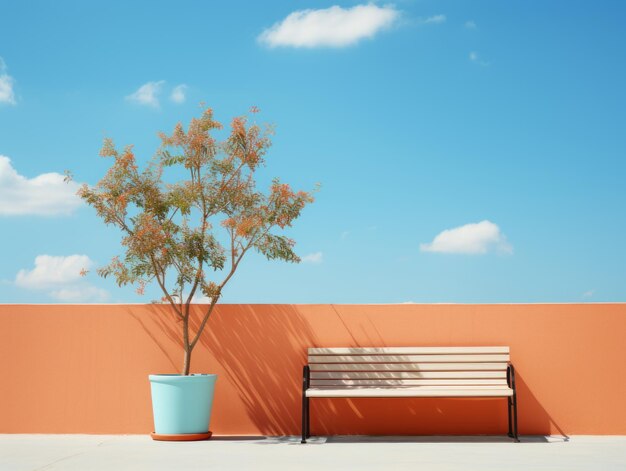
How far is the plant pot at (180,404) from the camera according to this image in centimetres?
722

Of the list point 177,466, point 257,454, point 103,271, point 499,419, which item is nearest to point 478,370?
point 499,419

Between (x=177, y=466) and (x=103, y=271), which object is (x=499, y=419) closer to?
(x=177, y=466)

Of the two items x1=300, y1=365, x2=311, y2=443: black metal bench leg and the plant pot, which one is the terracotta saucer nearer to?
the plant pot

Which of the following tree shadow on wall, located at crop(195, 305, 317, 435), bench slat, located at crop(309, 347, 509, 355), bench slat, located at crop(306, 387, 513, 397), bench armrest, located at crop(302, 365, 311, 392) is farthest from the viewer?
tree shadow on wall, located at crop(195, 305, 317, 435)

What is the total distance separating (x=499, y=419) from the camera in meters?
7.66

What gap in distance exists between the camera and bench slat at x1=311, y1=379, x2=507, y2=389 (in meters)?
7.52

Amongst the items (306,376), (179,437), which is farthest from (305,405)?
(179,437)

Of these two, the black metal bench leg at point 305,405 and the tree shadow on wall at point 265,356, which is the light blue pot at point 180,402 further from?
the black metal bench leg at point 305,405

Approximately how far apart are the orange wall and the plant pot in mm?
528

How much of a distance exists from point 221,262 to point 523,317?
308 centimetres

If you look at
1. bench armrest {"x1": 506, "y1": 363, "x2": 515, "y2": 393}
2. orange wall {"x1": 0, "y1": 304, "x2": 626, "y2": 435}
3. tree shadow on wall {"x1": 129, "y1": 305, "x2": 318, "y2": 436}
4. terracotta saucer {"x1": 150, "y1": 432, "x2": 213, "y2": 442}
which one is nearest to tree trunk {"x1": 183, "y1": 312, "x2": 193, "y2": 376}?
tree shadow on wall {"x1": 129, "y1": 305, "x2": 318, "y2": 436}

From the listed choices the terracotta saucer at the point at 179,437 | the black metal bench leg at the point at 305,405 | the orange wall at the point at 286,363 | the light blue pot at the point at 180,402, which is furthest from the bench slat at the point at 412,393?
the terracotta saucer at the point at 179,437

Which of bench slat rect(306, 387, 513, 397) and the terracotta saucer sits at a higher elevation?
bench slat rect(306, 387, 513, 397)

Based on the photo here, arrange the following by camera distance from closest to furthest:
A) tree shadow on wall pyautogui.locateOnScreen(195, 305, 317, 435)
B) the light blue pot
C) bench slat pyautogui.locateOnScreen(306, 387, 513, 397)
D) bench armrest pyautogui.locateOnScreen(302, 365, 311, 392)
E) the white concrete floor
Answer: the white concrete floor → bench slat pyautogui.locateOnScreen(306, 387, 513, 397) → bench armrest pyautogui.locateOnScreen(302, 365, 311, 392) → the light blue pot → tree shadow on wall pyautogui.locateOnScreen(195, 305, 317, 435)
